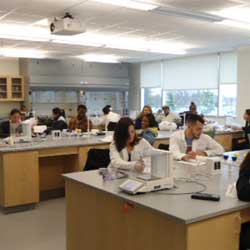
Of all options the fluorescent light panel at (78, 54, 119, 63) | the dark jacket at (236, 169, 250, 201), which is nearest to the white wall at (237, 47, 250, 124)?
the fluorescent light panel at (78, 54, 119, 63)

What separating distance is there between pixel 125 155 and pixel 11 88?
7.03 m

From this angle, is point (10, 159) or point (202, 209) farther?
point (10, 159)

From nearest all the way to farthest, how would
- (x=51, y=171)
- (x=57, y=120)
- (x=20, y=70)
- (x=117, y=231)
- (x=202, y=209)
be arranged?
(x=202, y=209) → (x=117, y=231) → (x=51, y=171) → (x=57, y=120) → (x=20, y=70)

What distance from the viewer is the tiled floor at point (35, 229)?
3363 millimetres

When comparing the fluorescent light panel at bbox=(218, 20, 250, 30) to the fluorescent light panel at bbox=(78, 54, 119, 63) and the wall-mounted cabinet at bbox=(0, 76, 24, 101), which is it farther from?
the wall-mounted cabinet at bbox=(0, 76, 24, 101)

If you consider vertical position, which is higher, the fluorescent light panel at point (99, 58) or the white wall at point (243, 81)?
the fluorescent light panel at point (99, 58)

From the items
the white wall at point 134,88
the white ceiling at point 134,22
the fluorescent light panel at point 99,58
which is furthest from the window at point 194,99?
the fluorescent light panel at point 99,58

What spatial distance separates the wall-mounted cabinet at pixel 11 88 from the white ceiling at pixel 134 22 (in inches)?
68.5

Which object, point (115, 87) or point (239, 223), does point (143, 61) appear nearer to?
point (115, 87)

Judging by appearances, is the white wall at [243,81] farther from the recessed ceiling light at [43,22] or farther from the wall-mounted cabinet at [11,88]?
the wall-mounted cabinet at [11,88]

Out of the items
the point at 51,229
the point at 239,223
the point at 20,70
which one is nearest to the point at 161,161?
the point at 239,223

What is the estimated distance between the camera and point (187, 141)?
3789mm

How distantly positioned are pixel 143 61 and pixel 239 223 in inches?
372

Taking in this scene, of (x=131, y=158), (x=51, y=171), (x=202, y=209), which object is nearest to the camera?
(x=202, y=209)
